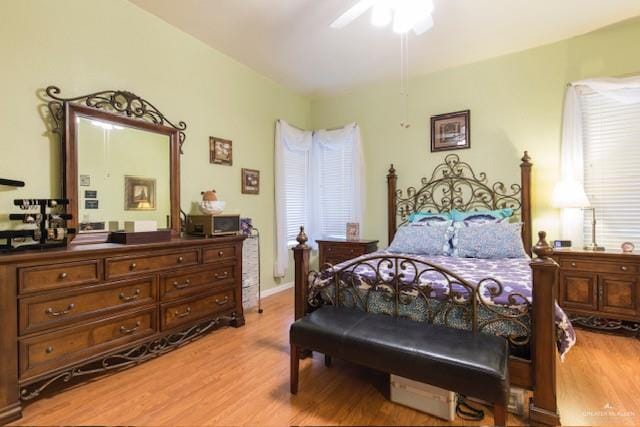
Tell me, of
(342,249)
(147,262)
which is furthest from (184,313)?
(342,249)

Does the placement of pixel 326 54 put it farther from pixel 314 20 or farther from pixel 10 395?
pixel 10 395

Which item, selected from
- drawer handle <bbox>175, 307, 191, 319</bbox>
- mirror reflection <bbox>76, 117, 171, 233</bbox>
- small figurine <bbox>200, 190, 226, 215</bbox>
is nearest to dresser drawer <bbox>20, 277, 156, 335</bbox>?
drawer handle <bbox>175, 307, 191, 319</bbox>

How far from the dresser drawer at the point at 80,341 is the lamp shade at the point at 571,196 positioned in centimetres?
369

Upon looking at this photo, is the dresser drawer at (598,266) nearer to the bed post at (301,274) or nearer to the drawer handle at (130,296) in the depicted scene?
the bed post at (301,274)

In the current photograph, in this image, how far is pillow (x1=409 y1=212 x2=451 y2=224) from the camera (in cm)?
354

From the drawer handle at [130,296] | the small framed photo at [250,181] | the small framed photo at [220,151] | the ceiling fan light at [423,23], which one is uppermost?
the ceiling fan light at [423,23]

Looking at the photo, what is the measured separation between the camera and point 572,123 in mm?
3193

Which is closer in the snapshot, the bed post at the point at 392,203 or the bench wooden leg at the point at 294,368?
the bench wooden leg at the point at 294,368

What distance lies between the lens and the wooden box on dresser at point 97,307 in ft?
5.70

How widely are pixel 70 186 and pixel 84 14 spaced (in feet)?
4.46

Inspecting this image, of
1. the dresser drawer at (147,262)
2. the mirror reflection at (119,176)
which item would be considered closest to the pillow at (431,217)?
the dresser drawer at (147,262)

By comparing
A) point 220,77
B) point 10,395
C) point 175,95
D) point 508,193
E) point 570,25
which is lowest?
point 10,395

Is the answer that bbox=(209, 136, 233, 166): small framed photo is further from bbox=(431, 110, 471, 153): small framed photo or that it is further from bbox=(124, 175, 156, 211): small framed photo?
bbox=(431, 110, 471, 153): small framed photo

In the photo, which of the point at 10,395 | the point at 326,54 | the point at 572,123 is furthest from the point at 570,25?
the point at 10,395
